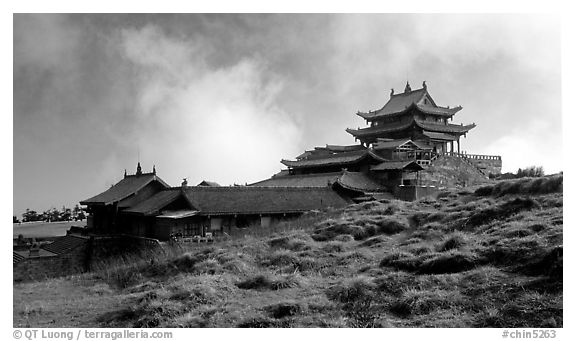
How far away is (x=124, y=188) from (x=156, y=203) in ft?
17.8

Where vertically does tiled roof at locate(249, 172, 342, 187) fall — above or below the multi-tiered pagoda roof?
below

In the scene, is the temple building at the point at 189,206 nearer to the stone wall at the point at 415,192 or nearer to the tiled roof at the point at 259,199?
the tiled roof at the point at 259,199

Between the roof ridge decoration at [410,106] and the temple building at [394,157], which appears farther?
the roof ridge decoration at [410,106]

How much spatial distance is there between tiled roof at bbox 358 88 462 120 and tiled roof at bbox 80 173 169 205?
26.3 metres

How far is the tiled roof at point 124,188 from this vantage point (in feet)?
88.1

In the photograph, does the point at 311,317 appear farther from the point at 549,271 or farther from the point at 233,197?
the point at 233,197

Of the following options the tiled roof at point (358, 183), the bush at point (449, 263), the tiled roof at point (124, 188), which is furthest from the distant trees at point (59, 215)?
the bush at point (449, 263)

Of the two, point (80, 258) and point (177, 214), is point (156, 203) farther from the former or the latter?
point (80, 258)

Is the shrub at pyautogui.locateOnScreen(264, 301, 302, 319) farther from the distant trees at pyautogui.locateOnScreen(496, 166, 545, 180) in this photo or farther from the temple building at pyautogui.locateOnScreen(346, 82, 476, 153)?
the temple building at pyautogui.locateOnScreen(346, 82, 476, 153)

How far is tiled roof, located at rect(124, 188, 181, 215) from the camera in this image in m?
22.9

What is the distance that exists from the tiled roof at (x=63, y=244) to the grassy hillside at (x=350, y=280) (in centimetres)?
423

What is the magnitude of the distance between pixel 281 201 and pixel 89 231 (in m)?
11.7

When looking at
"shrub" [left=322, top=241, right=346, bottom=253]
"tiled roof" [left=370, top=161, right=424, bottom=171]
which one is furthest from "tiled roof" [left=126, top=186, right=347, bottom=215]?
"shrub" [left=322, top=241, right=346, bottom=253]

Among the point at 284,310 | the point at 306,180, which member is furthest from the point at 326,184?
the point at 284,310
